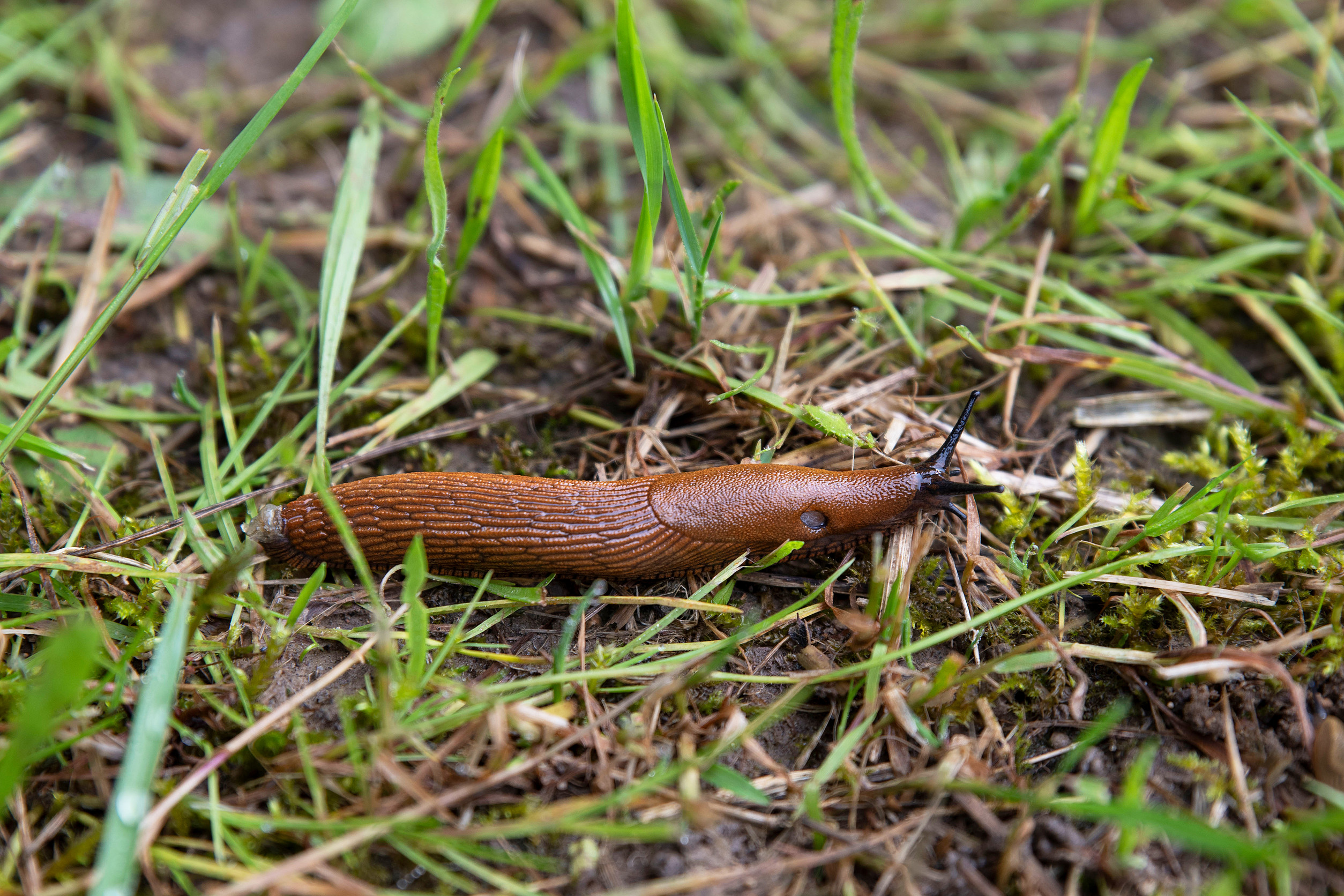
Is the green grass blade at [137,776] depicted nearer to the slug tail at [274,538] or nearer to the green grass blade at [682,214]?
the slug tail at [274,538]

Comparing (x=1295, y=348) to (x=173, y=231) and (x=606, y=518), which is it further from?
(x=173, y=231)

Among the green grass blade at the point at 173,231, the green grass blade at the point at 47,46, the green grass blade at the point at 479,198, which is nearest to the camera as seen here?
the green grass blade at the point at 173,231

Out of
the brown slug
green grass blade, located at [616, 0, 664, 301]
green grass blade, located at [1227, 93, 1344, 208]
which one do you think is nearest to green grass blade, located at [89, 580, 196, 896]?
the brown slug

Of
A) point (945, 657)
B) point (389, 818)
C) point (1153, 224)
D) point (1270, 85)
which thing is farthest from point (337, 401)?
point (1270, 85)

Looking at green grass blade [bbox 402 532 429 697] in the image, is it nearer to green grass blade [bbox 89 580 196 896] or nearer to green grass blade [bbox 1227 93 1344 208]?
green grass blade [bbox 89 580 196 896]

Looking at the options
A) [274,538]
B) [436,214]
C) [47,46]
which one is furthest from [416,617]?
[47,46]

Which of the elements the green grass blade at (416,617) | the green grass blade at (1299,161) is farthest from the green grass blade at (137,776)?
the green grass blade at (1299,161)
